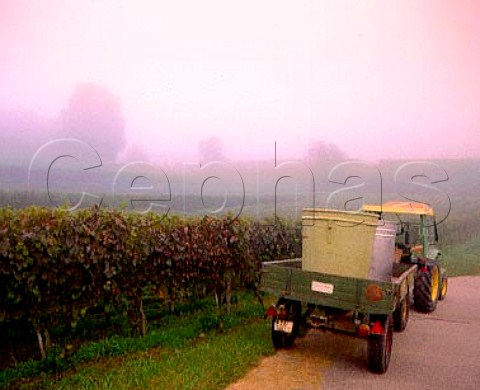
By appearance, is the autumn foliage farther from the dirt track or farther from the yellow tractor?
the yellow tractor

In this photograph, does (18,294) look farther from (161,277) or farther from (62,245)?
(161,277)

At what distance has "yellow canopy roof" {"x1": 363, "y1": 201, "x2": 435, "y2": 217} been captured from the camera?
9.50m

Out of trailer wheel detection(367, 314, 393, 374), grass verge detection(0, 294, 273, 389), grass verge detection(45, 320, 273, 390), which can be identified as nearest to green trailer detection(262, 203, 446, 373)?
trailer wheel detection(367, 314, 393, 374)

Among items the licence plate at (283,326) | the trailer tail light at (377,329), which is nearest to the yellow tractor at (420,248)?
the trailer tail light at (377,329)

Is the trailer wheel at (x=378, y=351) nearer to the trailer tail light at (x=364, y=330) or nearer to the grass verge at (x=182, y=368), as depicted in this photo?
the trailer tail light at (x=364, y=330)

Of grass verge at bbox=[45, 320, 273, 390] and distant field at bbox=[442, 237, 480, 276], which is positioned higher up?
grass verge at bbox=[45, 320, 273, 390]

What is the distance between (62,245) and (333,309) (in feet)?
13.4

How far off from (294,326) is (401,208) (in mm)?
4384

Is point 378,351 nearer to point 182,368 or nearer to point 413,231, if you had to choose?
point 182,368

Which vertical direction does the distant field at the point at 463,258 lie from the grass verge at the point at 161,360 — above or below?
below

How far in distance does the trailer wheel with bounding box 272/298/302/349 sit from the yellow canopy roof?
3.81 m

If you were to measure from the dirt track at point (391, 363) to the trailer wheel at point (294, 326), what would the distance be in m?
0.15

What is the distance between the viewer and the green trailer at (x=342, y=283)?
Result: 5816mm

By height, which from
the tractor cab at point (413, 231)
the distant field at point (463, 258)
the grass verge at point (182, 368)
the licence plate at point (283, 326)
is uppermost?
the tractor cab at point (413, 231)
